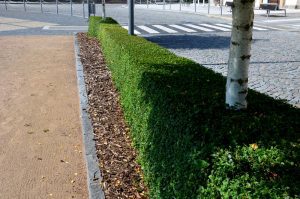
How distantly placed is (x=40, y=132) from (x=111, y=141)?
1291mm

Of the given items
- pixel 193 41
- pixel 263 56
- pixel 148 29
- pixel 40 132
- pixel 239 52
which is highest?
pixel 239 52

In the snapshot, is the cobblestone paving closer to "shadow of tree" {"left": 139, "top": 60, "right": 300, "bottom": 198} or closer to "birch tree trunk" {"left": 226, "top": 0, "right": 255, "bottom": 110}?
"shadow of tree" {"left": 139, "top": 60, "right": 300, "bottom": 198}

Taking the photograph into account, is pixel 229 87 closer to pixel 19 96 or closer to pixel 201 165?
pixel 201 165

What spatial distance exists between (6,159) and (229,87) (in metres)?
3.28

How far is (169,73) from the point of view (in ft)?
16.6

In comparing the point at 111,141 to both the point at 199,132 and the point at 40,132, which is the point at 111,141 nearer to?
the point at 40,132

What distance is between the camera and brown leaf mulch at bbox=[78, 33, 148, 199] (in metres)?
4.40

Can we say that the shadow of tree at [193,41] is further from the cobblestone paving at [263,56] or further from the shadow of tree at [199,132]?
the shadow of tree at [199,132]

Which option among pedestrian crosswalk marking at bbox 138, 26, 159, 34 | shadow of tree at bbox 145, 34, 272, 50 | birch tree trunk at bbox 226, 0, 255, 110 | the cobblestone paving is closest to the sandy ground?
birch tree trunk at bbox 226, 0, 255, 110

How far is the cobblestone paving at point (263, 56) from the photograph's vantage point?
27.7 ft

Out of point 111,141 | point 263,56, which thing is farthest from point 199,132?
point 263,56

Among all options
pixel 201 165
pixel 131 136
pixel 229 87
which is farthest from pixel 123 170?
pixel 201 165

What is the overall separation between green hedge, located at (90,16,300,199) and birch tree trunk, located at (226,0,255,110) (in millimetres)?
144

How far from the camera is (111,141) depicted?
222 inches
